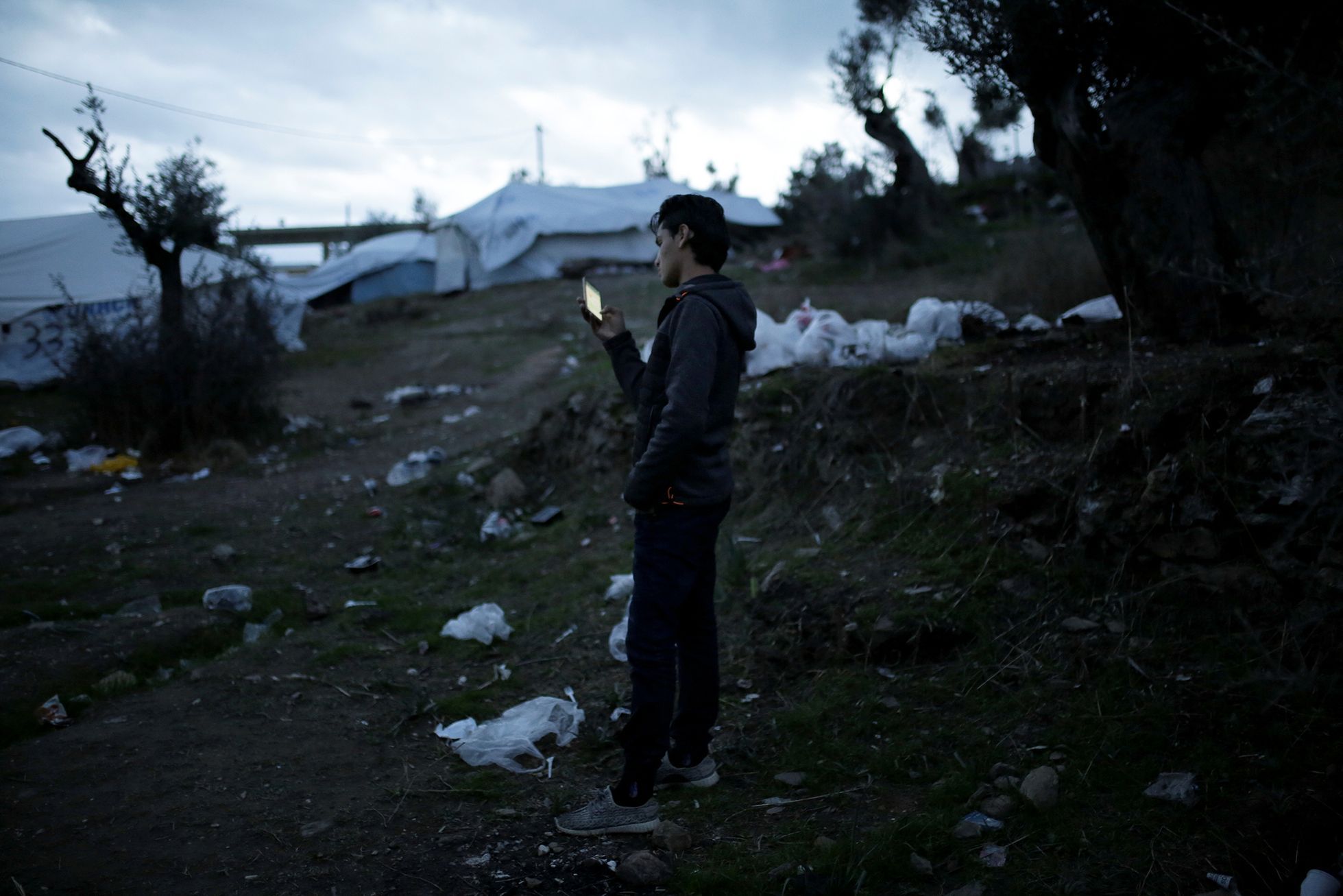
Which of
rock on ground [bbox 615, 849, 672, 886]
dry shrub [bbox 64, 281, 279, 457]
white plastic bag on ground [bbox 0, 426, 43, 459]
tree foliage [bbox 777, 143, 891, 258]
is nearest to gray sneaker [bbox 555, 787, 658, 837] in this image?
rock on ground [bbox 615, 849, 672, 886]

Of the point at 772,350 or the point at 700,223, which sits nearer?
the point at 700,223

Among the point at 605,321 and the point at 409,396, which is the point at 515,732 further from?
the point at 409,396

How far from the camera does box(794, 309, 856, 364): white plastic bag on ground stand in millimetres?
5809

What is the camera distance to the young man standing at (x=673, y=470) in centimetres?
231

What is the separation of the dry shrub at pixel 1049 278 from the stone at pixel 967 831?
4.98 m

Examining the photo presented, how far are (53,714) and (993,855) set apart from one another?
3.21 meters


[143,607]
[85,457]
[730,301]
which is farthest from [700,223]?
[85,457]

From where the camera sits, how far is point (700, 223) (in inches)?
97.0

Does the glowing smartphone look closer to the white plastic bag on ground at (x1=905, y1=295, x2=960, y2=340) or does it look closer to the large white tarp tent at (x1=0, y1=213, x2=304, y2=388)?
the white plastic bag on ground at (x1=905, y1=295, x2=960, y2=340)

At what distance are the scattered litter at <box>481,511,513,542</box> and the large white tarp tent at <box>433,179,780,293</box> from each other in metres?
14.5

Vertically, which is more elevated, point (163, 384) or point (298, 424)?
point (163, 384)

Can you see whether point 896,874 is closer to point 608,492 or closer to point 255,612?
point 255,612

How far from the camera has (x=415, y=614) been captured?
4.52m

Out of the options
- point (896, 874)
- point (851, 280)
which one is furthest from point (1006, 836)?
point (851, 280)
